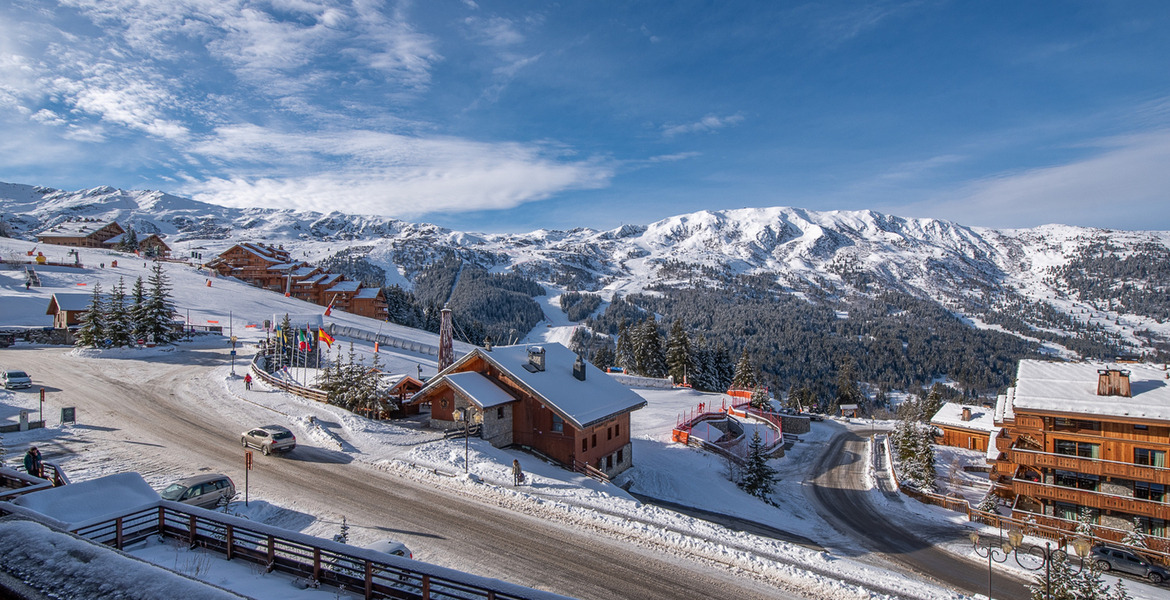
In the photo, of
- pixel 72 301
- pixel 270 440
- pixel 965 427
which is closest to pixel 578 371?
pixel 270 440

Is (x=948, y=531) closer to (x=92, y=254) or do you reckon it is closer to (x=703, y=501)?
(x=703, y=501)

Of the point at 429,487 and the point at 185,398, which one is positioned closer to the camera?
the point at 429,487

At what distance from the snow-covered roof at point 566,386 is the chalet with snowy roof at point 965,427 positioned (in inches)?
1886

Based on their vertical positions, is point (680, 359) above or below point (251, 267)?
below

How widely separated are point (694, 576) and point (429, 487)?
11766 millimetres

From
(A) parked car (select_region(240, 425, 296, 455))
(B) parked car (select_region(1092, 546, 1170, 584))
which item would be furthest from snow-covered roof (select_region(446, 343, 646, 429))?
(B) parked car (select_region(1092, 546, 1170, 584))

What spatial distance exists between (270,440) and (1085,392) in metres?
44.5

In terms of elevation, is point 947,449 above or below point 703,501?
below

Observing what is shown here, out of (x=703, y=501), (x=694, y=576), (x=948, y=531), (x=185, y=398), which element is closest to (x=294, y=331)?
(x=185, y=398)

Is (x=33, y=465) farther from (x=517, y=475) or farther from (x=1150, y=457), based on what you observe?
(x=1150, y=457)

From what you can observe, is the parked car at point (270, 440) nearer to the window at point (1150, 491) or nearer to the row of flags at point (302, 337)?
the row of flags at point (302, 337)

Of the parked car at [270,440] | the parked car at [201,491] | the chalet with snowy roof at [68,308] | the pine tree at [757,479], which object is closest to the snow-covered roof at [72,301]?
the chalet with snowy roof at [68,308]

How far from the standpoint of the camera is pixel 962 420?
62781 millimetres

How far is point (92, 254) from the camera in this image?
314ft
